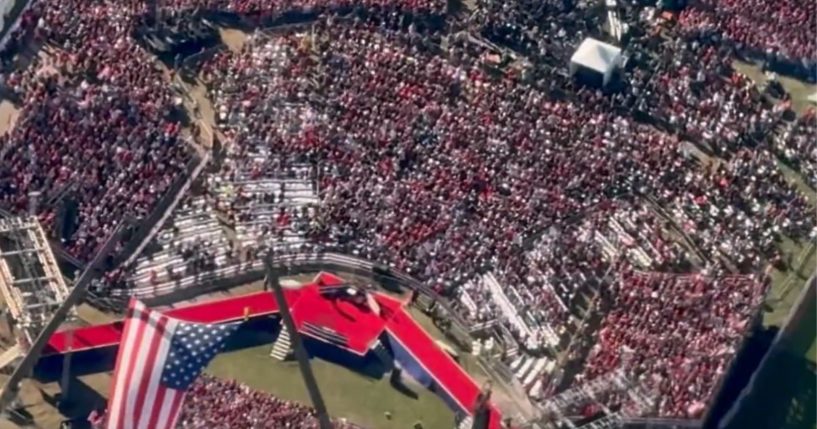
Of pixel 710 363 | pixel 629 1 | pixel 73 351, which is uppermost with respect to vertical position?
pixel 629 1

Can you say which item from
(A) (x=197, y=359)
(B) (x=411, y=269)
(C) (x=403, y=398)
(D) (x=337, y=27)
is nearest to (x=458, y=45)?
(D) (x=337, y=27)

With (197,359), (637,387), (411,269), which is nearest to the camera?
(197,359)

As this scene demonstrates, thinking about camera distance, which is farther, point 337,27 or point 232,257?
point 337,27

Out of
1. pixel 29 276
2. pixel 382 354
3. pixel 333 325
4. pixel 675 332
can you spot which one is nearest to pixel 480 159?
pixel 333 325

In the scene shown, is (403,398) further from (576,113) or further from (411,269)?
(576,113)

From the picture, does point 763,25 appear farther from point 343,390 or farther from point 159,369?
point 159,369

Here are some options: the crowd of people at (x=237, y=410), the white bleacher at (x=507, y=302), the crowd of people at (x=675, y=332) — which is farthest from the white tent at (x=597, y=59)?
the crowd of people at (x=237, y=410)
